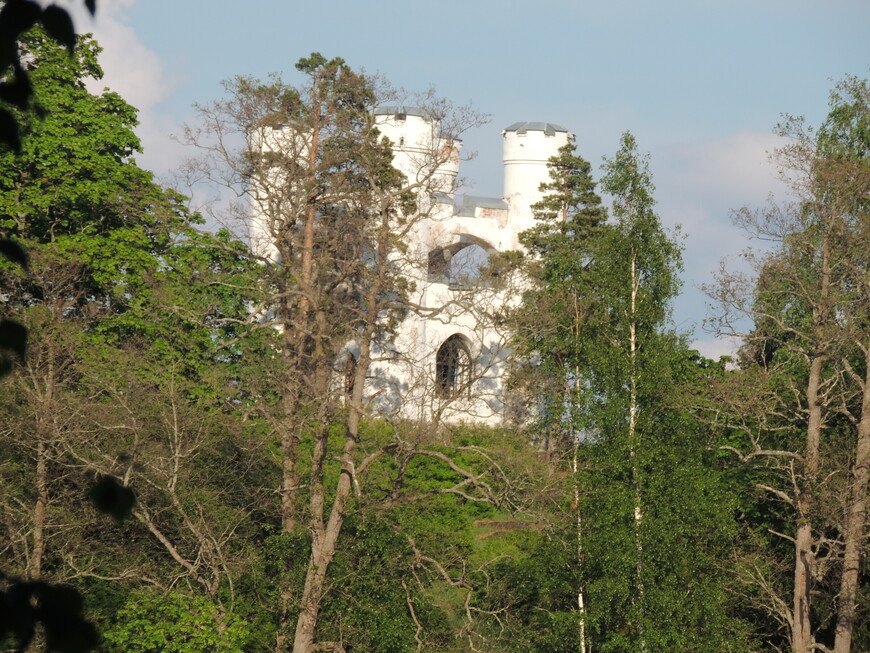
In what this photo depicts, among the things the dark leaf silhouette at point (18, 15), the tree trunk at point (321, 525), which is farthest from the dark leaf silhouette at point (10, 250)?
the tree trunk at point (321, 525)

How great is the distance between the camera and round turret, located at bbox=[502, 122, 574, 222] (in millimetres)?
41781

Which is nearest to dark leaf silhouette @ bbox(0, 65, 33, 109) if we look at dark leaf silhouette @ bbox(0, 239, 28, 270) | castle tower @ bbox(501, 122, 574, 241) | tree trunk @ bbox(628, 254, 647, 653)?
dark leaf silhouette @ bbox(0, 239, 28, 270)

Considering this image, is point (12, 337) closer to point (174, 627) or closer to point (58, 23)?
point (58, 23)

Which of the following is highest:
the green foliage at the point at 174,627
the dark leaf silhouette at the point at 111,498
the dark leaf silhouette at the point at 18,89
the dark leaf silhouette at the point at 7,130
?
the dark leaf silhouette at the point at 18,89

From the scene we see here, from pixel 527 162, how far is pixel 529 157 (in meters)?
0.17

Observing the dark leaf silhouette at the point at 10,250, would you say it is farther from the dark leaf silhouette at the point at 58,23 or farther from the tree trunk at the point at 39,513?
the tree trunk at the point at 39,513

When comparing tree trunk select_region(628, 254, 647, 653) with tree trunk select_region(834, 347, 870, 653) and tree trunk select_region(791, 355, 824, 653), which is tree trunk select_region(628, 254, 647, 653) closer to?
tree trunk select_region(791, 355, 824, 653)

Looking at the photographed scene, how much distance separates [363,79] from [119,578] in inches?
375

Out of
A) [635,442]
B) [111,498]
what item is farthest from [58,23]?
[635,442]

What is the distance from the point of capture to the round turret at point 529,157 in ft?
137

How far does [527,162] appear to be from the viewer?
4219 cm

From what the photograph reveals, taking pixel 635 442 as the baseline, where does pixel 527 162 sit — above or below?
above

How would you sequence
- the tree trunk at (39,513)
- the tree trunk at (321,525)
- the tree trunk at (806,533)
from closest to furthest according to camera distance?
the tree trunk at (39,513), the tree trunk at (321,525), the tree trunk at (806,533)

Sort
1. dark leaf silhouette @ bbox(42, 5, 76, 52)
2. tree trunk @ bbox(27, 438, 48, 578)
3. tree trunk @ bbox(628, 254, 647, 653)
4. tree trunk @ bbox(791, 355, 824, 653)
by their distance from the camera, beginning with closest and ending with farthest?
dark leaf silhouette @ bbox(42, 5, 76, 52), tree trunk @ bbox(27, 438, 48, 578), tree trunk @ bbox(628, 254, 647, 653), tree trunk @ bbox(791, 355, 824, 653)
